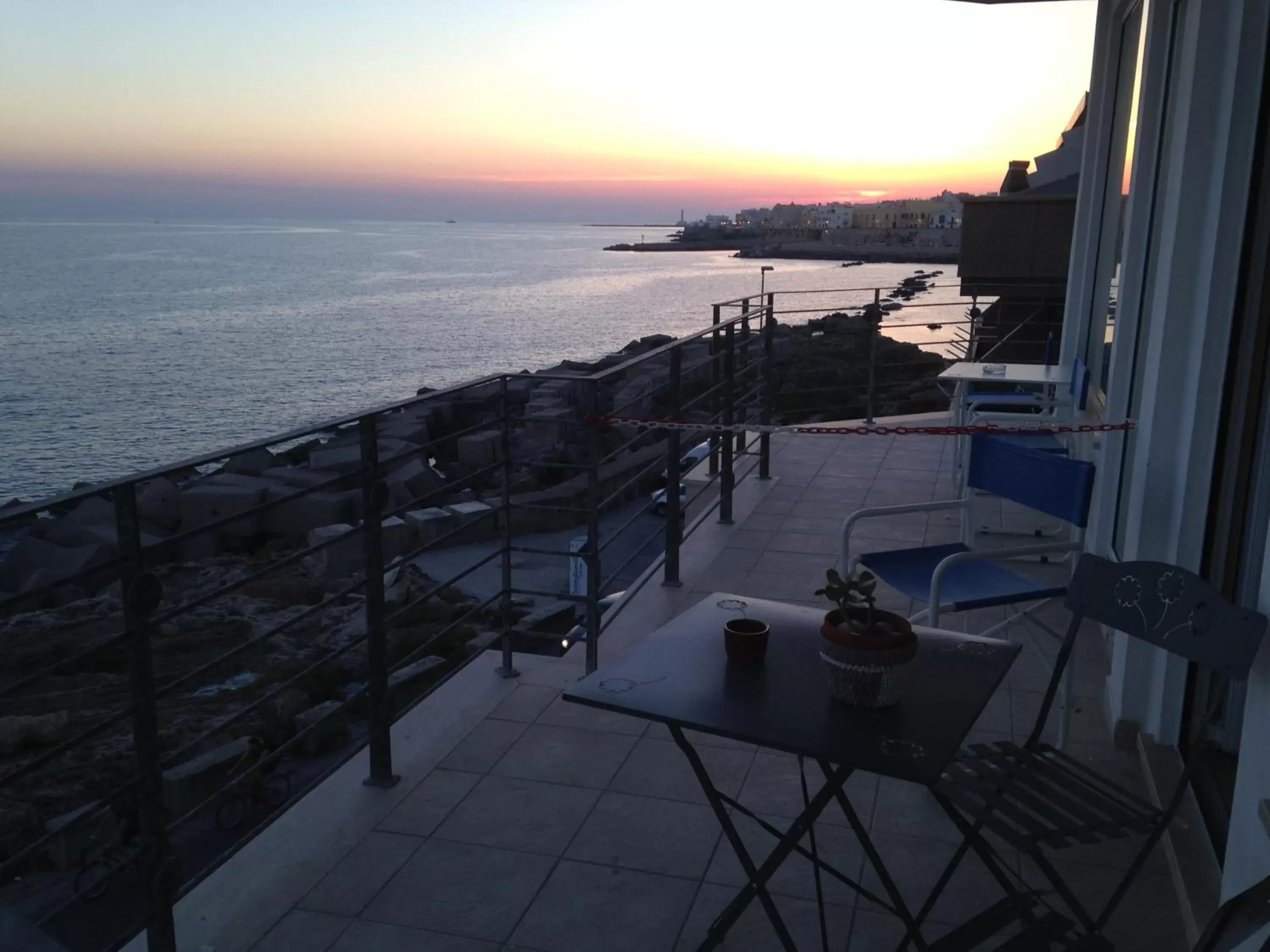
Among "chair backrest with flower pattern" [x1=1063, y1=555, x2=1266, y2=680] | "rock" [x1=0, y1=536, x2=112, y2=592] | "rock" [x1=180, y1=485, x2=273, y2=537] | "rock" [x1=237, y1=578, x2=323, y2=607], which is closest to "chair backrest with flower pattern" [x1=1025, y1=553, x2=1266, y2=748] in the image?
"chair backrest with flower pattern" [x1=1063, y1=555, x2=1266, y2=680]

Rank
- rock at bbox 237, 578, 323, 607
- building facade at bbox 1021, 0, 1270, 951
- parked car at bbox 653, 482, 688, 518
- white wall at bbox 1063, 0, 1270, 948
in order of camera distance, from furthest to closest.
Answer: rock at bbox 237, 578, 323, 607, parked car at bbox 653, 482, 688, 518, white wall at bbox 1063, 0, 1270, 948, building facade at bbox 1021, 0, 1270, 951

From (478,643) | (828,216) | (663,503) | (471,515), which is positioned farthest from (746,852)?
(828,216)

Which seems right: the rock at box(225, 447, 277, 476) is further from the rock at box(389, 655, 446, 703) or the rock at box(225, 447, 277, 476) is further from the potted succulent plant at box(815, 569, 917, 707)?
the potted succulent plant at box(815, 569, 917, 707)

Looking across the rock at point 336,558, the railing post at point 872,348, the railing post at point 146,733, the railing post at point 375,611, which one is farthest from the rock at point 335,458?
the railing post at point 146,733

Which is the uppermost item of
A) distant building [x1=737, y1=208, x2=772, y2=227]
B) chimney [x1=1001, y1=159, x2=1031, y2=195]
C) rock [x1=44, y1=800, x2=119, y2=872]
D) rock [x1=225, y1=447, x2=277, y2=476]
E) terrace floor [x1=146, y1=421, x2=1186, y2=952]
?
distant building [x1=737, y1=208, x2=772, y2=227]

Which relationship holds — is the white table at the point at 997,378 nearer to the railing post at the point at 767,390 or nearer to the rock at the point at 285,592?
the railing post at the point at 767,390

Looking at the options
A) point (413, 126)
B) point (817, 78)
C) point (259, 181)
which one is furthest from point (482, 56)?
point (259, 181)

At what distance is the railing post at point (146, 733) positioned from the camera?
1.80 meters

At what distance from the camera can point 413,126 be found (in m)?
29.5

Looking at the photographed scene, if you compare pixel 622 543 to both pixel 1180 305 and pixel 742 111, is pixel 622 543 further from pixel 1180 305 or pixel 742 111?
pixel 1180 305

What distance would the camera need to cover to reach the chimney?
10453 mm

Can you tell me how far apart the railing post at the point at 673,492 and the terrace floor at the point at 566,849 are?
990 mm

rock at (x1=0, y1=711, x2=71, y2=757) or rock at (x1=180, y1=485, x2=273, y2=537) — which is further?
rock at (x1=180, y1=485, x2=273, y2=537)

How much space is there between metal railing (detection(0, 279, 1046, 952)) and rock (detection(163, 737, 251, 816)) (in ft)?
0.08
